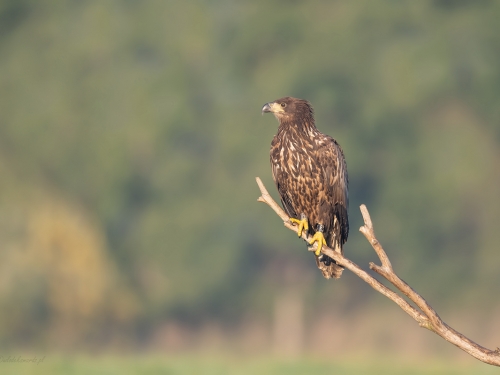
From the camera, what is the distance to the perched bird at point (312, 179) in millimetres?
8438

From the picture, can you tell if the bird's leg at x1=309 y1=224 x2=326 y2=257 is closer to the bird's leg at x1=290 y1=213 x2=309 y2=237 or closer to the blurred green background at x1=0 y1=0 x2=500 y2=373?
the bird's leg at x1=290 y1=213 x2=309 y2=237

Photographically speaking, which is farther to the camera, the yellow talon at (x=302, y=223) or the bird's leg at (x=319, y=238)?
the yellow talon at (x=302, y=223)

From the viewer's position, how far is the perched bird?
27.7 feet

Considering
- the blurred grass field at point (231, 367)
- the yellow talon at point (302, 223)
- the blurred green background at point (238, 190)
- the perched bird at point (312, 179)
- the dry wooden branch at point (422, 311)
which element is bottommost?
the dry wooden branch at point (422, 311)

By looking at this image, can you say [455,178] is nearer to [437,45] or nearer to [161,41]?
[437,45]

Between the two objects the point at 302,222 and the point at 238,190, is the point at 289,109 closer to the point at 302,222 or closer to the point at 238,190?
the point at 302,222

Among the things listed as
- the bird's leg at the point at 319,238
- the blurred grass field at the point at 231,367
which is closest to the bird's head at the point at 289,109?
the bird's leg at the point at 319,238

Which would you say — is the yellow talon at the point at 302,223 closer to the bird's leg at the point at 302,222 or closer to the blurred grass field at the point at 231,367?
the bird's leg at the point at 302,222

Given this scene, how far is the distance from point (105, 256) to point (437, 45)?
42.8 ft

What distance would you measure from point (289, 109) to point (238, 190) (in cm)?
2551

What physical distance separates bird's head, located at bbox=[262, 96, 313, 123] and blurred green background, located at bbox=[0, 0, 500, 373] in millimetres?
21053

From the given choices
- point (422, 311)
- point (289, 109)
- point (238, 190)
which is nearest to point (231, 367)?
point (289, 109)

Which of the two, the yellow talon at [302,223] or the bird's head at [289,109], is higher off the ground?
the bird's head at [289,109]

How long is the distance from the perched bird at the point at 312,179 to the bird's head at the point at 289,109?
37 mm
